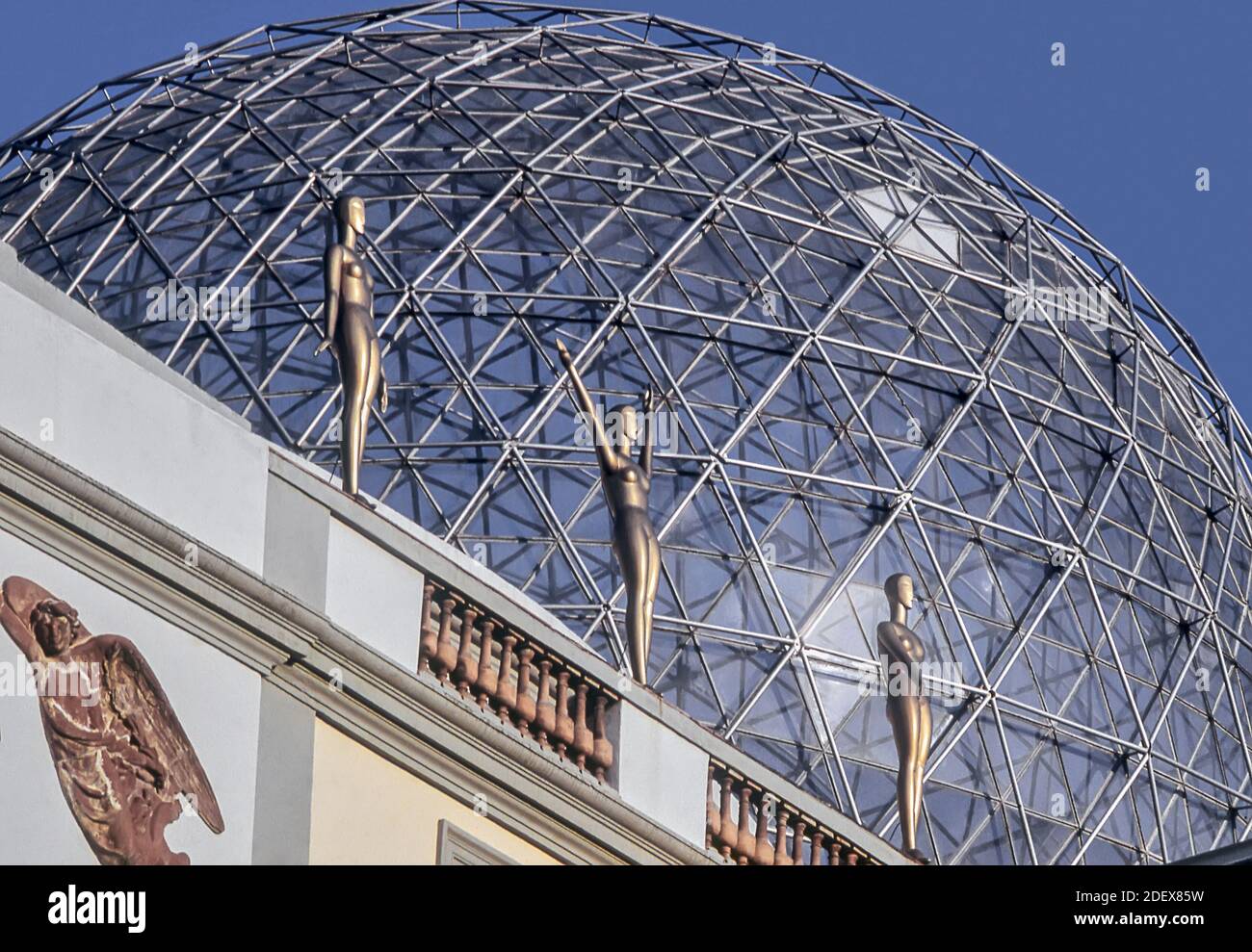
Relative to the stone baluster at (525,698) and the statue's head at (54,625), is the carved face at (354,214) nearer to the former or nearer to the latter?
the stone baluster at (525,698)

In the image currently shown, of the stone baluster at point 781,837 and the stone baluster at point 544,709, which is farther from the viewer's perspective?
the stone baluster at point 781,837

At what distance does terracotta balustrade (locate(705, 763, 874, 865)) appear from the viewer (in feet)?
63.8

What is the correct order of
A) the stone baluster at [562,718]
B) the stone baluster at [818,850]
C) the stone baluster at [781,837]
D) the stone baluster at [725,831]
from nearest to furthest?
1. the stone baluster at [562,718]
2. the stone baluster at [725,831]
3. the stone baluster at [781,837]
4. the stone baluster at [818,850]

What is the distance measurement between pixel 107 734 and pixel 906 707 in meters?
8.44

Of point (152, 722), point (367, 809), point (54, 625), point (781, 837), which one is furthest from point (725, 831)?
point (54, 625)

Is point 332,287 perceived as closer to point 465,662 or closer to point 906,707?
point 465,662

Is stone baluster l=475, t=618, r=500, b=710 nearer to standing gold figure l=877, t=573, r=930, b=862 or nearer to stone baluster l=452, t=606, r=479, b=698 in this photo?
stone baluster l=452, t=606, r=479, b=698

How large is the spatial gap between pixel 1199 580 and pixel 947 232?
15.7ft

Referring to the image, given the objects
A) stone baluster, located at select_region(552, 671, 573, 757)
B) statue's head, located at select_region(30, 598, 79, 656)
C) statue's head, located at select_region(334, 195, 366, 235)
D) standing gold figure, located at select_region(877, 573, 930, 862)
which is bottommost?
statue's head, located at select_region(30, 598, 79, 656)

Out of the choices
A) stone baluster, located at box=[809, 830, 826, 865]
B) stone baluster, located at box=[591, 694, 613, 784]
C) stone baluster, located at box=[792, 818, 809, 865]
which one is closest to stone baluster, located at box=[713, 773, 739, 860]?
stone baluster, located at box=[792, 818, 809, 865]

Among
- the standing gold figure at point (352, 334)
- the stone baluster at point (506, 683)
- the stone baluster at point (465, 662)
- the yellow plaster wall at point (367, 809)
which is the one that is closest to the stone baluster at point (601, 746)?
the stone baluster at point (506, 683)

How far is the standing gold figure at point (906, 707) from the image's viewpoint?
2234 centimetres

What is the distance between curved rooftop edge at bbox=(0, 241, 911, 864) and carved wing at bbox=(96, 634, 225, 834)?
5.5 inches

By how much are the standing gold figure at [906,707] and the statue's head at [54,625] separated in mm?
8048
